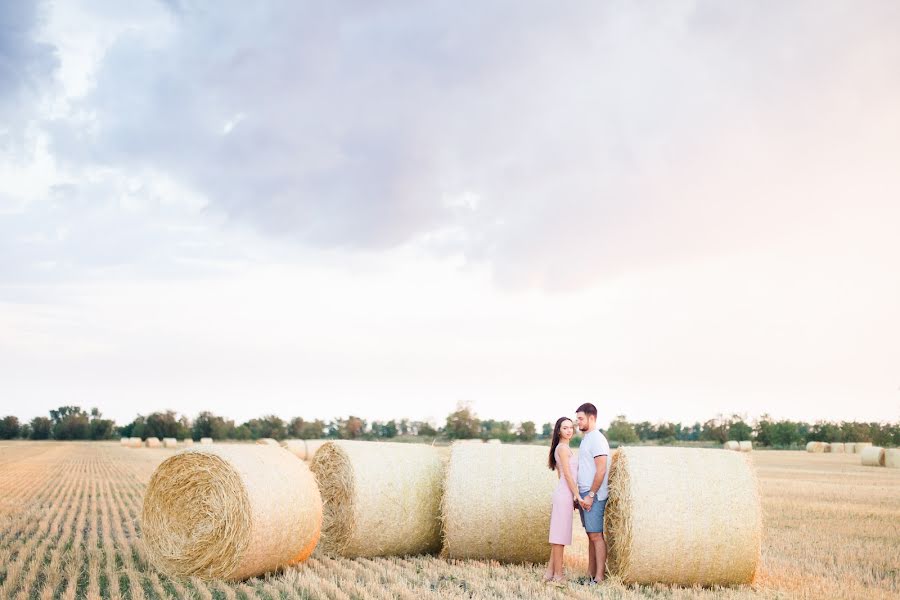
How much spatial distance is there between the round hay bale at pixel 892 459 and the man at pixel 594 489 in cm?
3171

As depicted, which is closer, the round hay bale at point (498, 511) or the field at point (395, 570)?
the field at point (395, 570)

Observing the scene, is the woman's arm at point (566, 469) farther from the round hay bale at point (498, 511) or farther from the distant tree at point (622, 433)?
the distant tree at point (622, 433)

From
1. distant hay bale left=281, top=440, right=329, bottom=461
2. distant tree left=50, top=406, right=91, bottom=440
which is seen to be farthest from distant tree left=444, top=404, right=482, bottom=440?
distant tree left=50, top=406, right=91, bottom=440

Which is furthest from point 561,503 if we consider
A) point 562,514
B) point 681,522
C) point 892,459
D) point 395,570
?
point 892,459

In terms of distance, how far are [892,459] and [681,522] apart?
31.8 m

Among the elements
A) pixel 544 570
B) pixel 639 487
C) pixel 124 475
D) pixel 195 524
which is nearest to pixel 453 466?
pixel 544 570

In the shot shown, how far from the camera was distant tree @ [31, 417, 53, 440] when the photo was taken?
346 ft

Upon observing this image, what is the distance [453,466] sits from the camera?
10453 mm

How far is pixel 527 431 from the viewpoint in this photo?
75.8 meters

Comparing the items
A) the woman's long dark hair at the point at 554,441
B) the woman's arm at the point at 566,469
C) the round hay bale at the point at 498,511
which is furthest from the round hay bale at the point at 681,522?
the round hay bale at the point at 498,511

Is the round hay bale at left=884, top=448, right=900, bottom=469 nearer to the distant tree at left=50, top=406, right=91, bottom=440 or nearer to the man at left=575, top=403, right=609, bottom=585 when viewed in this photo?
the man at left=575, top=403, right=609, bottom=585

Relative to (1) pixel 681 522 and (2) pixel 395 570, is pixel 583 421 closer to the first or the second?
(1) pixel 681 522

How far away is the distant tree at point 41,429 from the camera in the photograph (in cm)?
10544

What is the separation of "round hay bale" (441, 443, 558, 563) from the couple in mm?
1059
